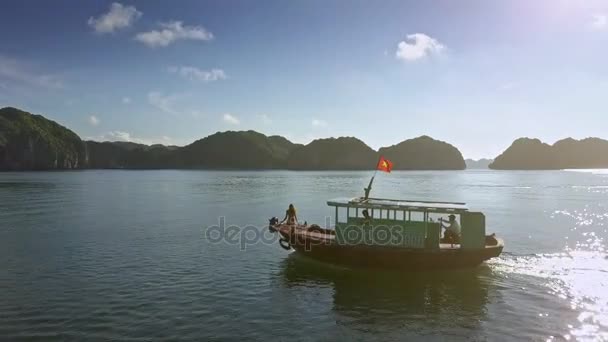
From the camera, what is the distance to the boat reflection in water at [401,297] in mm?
17906

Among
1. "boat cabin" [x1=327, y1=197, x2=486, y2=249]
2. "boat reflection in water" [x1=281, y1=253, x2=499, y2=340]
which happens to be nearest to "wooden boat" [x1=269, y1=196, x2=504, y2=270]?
"boat cabin" [x1=327, y1=197, x2=486, y2=249]

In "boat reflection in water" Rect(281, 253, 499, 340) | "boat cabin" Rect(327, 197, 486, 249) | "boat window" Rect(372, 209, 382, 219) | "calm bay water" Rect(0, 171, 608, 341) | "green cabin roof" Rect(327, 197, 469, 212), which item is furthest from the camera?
"boat window" Rect(372, 209, 382, 219)

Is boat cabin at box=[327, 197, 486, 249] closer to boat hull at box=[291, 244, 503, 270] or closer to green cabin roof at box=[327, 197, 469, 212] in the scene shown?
green cabin roof at box=[327, 197, 469, 212]

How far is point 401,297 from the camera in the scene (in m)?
21.7

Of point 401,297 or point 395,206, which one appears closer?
point 401,297

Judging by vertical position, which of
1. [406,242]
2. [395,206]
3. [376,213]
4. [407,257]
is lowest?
[407,257]

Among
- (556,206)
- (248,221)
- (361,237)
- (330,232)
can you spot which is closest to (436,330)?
(361,237)

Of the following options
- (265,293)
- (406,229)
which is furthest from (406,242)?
(265,293)

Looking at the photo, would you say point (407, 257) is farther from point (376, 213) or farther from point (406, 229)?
point (376, 213)

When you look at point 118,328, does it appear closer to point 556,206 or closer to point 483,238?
point 483,238

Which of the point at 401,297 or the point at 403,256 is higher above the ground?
the point at 403,256

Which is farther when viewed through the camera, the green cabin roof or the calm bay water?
the green cabin roof

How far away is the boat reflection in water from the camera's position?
17906 millimetres

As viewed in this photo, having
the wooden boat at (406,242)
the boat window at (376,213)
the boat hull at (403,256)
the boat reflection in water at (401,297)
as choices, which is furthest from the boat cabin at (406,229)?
the boat reflection in water at (401,297)
